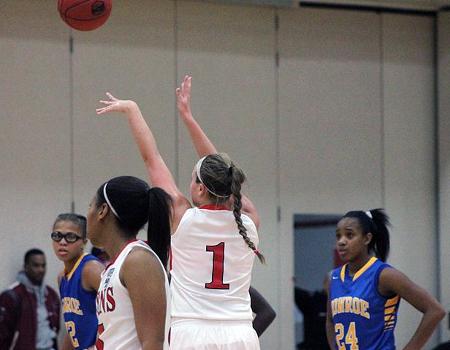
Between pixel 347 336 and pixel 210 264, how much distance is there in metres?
1.56

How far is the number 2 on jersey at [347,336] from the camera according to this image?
5.49m

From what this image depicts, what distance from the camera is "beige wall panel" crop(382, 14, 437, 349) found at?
1042cm

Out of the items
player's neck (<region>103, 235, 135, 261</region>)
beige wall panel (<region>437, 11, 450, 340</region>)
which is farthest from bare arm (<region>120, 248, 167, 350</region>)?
beige wall panel (<region>437, 11, 450, 340</region>)

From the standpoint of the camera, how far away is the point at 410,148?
414 inches

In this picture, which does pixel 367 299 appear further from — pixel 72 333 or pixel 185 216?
pixel 72 333

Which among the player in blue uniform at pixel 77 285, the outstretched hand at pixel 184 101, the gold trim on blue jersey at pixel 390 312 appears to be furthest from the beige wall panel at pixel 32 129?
the outstretched hand at pixel 184 101

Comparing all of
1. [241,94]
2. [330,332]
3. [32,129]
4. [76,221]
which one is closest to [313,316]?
[241,94]

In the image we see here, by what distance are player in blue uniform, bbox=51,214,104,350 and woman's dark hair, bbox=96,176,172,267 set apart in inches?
91.8

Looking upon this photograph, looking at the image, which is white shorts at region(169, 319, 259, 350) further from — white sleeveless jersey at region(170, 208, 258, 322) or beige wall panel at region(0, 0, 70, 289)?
beige wall panel at region(0, 0, 70, 289)

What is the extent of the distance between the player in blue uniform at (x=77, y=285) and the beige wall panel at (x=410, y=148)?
513 centimetres

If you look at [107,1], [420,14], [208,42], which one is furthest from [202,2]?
[107,1]

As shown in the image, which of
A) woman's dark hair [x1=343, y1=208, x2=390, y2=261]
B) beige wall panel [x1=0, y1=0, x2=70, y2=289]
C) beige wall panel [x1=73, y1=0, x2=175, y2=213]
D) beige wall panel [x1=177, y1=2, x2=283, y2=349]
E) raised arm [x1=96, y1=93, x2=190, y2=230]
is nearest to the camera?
raised arm [x1=96, y1=93, x2=190, y2=230]

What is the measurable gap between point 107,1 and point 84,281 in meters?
1.83

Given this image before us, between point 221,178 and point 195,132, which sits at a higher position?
point 195,132
